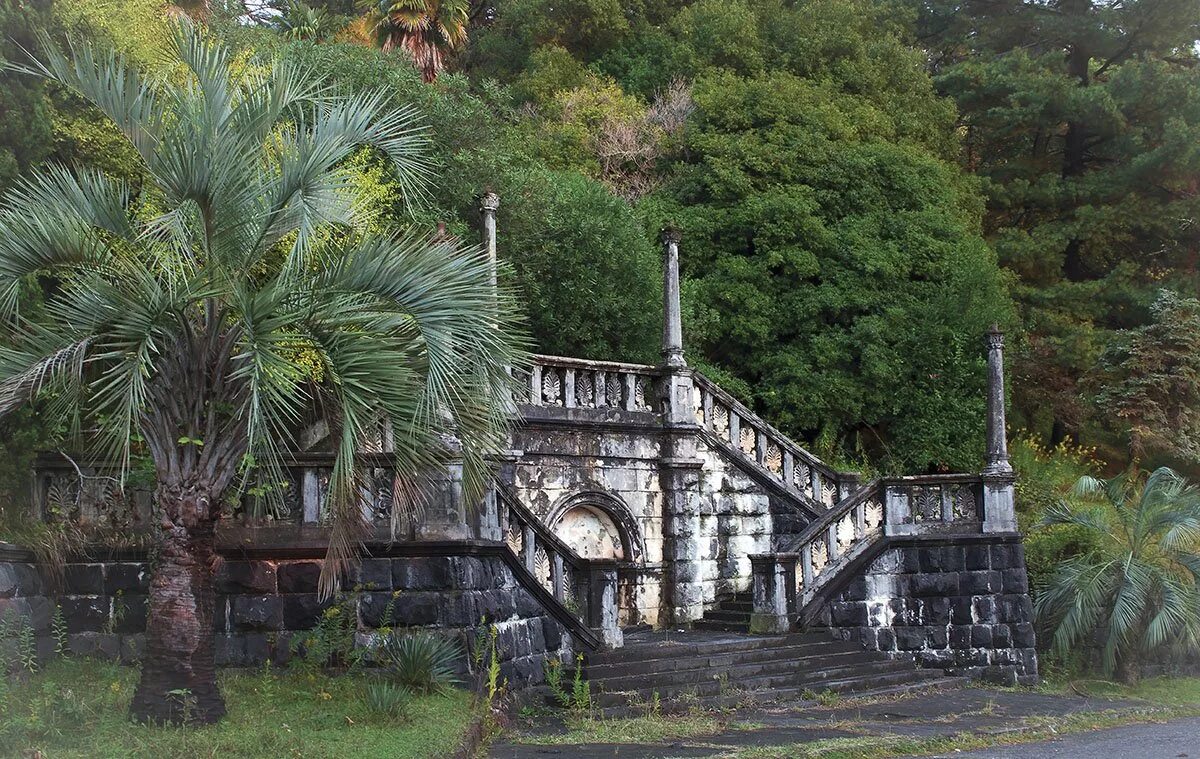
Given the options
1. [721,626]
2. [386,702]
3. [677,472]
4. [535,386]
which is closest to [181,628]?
[386,702]

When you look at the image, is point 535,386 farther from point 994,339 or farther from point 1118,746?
point 1118,746

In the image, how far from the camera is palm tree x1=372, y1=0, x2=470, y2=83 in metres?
26.6

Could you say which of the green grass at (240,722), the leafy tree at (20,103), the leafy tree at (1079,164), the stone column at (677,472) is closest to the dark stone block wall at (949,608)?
the stone column at (677,472)

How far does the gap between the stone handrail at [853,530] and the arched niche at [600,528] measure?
2059 mm

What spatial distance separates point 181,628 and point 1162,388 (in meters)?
20.7

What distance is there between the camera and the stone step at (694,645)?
13727 millimetres

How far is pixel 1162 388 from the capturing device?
24.4 meters

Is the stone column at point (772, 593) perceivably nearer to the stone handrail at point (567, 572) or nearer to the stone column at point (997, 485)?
the stone handrail at point (567, 572)

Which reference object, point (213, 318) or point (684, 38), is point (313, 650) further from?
A: point (684, 38)

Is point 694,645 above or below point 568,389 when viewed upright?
below

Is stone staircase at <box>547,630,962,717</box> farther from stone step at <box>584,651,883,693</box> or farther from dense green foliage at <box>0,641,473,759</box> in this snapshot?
dense green foliage at <box>0,641,473,759</box>

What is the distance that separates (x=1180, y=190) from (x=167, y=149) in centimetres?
2524

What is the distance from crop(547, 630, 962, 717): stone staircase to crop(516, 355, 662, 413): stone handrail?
128 inches

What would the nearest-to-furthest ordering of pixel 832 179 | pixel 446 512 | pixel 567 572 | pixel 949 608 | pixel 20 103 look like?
1. pixel 446 512
2. pixel 567 572
3. pixel 20 103
4. pixel 949 608
5. pixel 832 179
